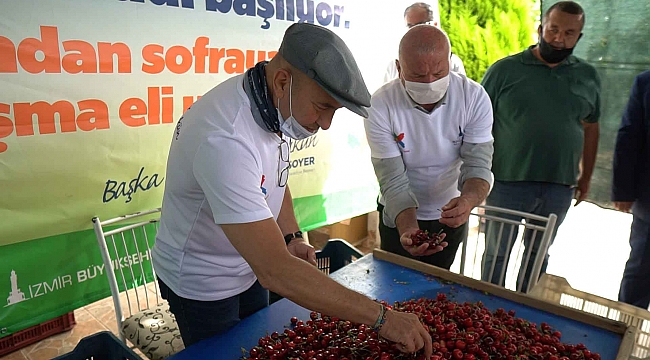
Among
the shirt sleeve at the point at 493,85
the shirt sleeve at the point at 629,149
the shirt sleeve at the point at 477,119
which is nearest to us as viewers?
the shirt sleeve at the point at 477,119

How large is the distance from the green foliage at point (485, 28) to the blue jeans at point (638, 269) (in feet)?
7.67

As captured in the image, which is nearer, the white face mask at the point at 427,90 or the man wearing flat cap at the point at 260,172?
the man wearing flat cap at the point at 260,172

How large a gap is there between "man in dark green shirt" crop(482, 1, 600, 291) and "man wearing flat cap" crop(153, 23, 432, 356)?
1592mm

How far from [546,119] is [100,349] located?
230 centimetres

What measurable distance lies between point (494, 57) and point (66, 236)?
12.8ft

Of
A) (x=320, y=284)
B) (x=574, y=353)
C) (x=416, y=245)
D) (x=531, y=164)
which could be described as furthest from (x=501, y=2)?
(x=320, y=284)

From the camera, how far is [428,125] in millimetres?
1971

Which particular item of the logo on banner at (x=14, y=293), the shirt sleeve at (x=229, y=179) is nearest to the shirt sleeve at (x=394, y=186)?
the shirt sleeve at (x=229, y=179)

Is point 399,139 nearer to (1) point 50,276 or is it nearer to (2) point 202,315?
(2) point 202,315

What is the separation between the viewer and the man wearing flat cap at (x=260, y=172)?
1086 mm

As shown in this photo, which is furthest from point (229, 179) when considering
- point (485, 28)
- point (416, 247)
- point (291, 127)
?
point (485, 28)

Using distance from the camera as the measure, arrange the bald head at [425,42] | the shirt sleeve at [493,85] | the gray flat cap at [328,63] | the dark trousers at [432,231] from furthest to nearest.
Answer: the shirt sleeve at [493,85] → the dark trousers at [432,231] → the bald head at [425,42] → the gray flat cap at [328,63]

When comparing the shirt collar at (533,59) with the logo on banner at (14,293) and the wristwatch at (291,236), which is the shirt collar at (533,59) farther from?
the logo on banner at (14,293)

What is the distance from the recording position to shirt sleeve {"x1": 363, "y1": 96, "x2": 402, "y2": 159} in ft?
6.50
